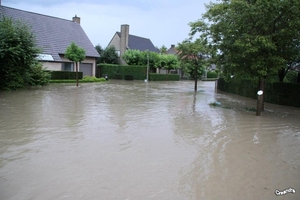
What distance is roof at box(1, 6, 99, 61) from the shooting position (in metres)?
27.9

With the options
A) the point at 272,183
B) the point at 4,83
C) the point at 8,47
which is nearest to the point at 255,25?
the point at 272,183

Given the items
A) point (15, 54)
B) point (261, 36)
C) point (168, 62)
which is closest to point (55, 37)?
point (15, 54)

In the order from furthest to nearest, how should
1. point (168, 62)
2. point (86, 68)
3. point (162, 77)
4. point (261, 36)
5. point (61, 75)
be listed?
point (162, 77) < point (168, 62) < point (86, 68) < point (61, 75) < point (261, 36)

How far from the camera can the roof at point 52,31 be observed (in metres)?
27.9

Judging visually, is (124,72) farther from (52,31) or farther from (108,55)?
(52,31)

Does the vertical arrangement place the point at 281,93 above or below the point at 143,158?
above

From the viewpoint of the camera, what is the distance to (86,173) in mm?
4512

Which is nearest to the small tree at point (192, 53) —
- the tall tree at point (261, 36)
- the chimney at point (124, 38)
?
the tall tree at point (261, 36)

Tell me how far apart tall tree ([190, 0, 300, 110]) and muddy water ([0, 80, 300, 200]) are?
Answer: 7.76 feet

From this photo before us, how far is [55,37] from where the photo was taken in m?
30.5

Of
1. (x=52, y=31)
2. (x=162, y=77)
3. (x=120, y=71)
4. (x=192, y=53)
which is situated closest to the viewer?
(x=192, y=53)

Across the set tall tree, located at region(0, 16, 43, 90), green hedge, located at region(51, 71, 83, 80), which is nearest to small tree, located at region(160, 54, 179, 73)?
green hedge, located at region(51, 71, 83, 80)

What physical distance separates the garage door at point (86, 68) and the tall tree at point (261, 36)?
2458 cm

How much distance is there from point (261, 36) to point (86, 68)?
88.2 ft
